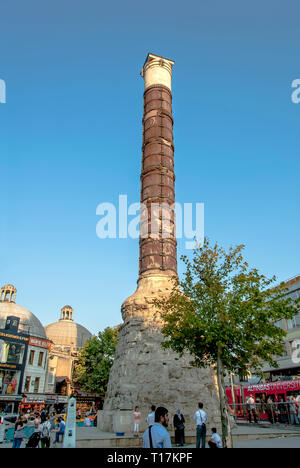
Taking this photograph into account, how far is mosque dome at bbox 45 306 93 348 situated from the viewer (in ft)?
164

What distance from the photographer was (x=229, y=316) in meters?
9.88

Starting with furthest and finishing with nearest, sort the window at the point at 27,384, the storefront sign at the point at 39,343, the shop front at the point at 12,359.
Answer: the storefront sign at the point at 39,343, the window at the point at 27,384, the shop front at the point at 12,359

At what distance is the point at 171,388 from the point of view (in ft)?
44.8

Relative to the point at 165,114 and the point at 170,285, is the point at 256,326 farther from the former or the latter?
the point at 165,114

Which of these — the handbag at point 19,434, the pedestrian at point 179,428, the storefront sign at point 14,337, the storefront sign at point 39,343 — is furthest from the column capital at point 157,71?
the storefront sign at point 39,343

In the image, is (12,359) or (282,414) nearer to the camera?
(282,414)

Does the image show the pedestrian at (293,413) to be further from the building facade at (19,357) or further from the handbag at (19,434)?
the building facade at (19,357)

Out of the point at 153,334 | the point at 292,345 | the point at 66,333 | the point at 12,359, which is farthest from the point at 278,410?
the point at 66,333

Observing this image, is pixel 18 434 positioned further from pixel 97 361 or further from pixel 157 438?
pixel 97 361

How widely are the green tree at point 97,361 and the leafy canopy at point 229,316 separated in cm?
2267

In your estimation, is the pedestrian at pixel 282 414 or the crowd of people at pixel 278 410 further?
the pedestrian at pixel 282 414

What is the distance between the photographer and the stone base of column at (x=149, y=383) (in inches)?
523

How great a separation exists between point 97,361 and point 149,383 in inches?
822
